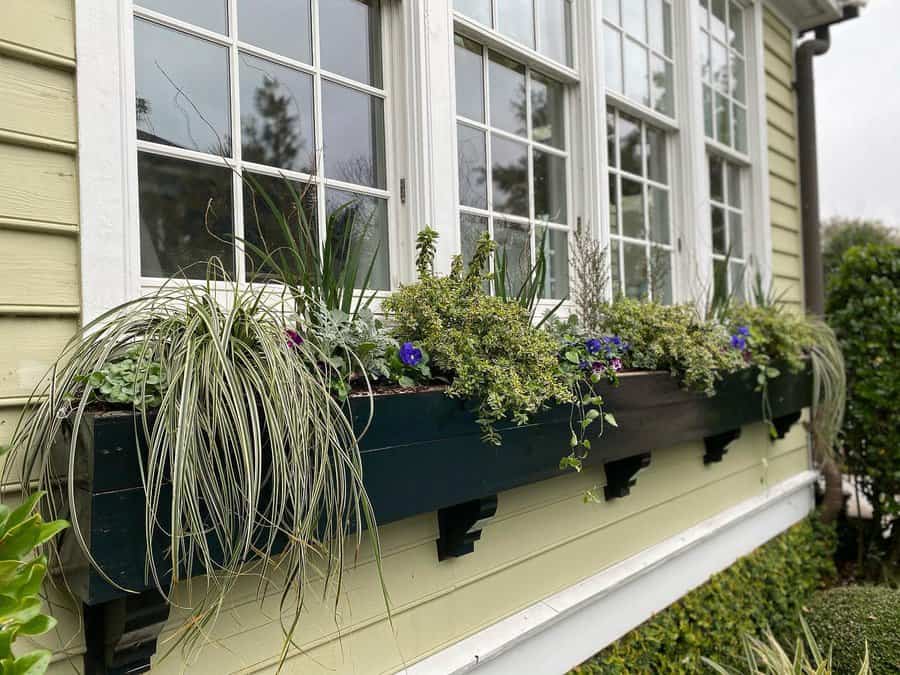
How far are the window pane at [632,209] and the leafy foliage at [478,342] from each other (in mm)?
1317

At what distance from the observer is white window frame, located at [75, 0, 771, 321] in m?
1.20

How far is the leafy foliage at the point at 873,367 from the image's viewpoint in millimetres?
3426

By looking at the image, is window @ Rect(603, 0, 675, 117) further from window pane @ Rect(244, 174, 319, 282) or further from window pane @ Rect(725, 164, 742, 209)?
window pane @ Rect(244, 174, 319, 282)

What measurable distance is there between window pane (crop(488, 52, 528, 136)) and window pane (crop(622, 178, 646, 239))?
726 millimetres

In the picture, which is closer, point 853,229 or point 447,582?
point 447,582

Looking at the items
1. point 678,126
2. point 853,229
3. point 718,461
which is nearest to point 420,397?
point 718,461

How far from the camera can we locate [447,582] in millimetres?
1733

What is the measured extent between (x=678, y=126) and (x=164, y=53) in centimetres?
245

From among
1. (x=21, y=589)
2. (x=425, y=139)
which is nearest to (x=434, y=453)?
(x=21, y=589)

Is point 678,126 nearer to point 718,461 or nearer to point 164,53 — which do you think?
point 718,461

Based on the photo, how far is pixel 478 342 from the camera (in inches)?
61.4

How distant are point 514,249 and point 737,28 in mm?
2533

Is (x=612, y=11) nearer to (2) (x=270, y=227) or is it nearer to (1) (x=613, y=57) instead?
A: (1) (x=613, y=57)

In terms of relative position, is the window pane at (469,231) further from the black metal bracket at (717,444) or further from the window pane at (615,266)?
the black metal bracket at (717,444)
